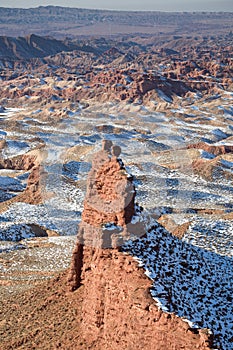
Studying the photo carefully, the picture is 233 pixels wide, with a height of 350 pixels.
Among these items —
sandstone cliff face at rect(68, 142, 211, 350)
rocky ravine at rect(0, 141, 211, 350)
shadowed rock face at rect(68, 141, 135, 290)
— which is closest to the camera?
sandstone cliff face at rect(68, 142, 211, 350)

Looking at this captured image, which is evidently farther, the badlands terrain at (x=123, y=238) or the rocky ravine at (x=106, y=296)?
the badlands terrain at (x=123, y=238)

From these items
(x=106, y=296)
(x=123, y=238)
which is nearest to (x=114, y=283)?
(x=106, y=296)

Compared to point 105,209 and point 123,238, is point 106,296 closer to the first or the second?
point 123,238

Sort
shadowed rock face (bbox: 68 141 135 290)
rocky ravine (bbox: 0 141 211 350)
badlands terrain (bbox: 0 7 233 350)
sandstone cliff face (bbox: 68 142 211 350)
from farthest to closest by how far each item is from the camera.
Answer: shadowed rock face (bbox: 68 141 135 290), badlands terrain (bbox: 0 7 233 350), rocky ravine (bbox: 0 141 211 350), sandstone cliff face (bbox: 68 142 211 350)

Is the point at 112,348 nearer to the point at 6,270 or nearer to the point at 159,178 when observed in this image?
the point at 6,270

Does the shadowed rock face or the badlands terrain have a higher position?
the shadowed rock face

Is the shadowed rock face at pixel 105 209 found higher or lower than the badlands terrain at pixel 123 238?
higher

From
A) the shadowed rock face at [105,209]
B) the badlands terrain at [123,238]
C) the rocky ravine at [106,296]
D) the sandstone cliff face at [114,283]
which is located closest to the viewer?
the sandstone cliff face at [114,283]

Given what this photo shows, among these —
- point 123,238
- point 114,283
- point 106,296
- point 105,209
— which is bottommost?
point 106,296

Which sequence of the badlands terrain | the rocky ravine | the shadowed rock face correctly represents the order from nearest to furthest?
the rocky ravine < the badlands terrain < the shadowed rock face

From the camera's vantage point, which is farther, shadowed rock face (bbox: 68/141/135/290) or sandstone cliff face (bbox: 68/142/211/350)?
shadowed rock face (bbox: 68/141/135/290)
